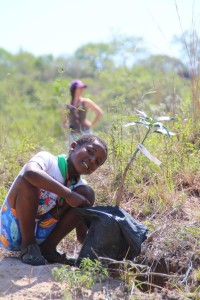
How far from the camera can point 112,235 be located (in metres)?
2.74

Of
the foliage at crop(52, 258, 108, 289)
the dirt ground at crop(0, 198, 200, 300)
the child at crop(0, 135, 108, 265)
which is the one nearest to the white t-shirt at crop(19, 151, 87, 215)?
the child at crop(0, 135, 108, 265)

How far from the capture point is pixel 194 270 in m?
2.67

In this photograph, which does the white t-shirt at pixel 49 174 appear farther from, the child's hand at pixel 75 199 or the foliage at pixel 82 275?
the foliage at pixel 82 275

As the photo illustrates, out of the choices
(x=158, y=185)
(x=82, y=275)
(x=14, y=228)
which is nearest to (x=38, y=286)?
(x=82, y=275)

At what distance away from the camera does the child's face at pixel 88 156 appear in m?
2.89

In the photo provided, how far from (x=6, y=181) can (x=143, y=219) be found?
1.24m

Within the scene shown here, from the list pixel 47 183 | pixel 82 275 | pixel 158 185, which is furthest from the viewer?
pixel 158 185

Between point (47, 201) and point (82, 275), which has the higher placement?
point (47, 201)

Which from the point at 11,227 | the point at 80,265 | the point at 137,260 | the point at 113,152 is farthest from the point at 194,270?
the point at 113,152

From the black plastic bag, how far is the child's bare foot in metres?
0.20

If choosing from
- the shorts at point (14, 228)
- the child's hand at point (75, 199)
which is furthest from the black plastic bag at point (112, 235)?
the shorts at point (14, 228)

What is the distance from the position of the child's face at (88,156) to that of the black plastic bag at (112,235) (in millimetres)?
231

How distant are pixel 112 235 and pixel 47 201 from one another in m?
0.42

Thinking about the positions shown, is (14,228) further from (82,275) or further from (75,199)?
(82,275)
